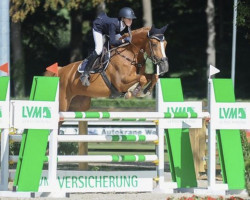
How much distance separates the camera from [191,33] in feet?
128

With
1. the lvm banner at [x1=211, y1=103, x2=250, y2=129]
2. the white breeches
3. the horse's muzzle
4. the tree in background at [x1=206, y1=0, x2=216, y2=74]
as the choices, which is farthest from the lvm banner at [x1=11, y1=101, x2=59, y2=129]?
the tree in background at [x1=206, y1=0, x2=216, y2=74]

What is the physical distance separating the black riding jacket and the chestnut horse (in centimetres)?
22

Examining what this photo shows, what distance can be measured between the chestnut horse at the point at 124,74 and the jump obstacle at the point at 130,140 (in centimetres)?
132

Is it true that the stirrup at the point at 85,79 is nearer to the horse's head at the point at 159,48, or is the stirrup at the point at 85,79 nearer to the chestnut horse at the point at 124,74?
the chestnut horse at the point at 124,74

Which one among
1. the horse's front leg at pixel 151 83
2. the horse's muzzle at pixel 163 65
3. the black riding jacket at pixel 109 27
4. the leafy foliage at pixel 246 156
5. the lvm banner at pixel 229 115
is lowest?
the leafy foliage at pixel 246 156

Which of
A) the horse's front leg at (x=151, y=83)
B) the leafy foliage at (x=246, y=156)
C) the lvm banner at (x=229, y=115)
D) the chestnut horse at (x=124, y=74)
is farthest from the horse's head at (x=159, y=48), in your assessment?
the lvm banner at (x=229, y=115)

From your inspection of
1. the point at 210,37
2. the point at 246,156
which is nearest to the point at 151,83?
the point at 246,156

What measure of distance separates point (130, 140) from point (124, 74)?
Result: 224cm

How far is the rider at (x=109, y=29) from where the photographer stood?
1079 centimetres

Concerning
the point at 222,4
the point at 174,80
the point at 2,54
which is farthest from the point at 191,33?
the point at 174,80

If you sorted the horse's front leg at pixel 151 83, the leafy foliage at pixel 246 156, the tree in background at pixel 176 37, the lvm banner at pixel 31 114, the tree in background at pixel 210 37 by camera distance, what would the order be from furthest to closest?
the tree in background at pixel 176 37 → the tree in background at pixel 210 37 → the horse's front leg at pixel 151 83 → the lvm banner at pixel 31 114 → the leafy foliage at pixel 246 156

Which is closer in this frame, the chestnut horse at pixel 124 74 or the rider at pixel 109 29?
the chestnut horse at pixel 124 74

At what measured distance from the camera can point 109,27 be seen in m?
10.9

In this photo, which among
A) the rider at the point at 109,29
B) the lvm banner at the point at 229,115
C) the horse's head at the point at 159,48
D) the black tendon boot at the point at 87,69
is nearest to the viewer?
the lvm banner at the point at 229,115
